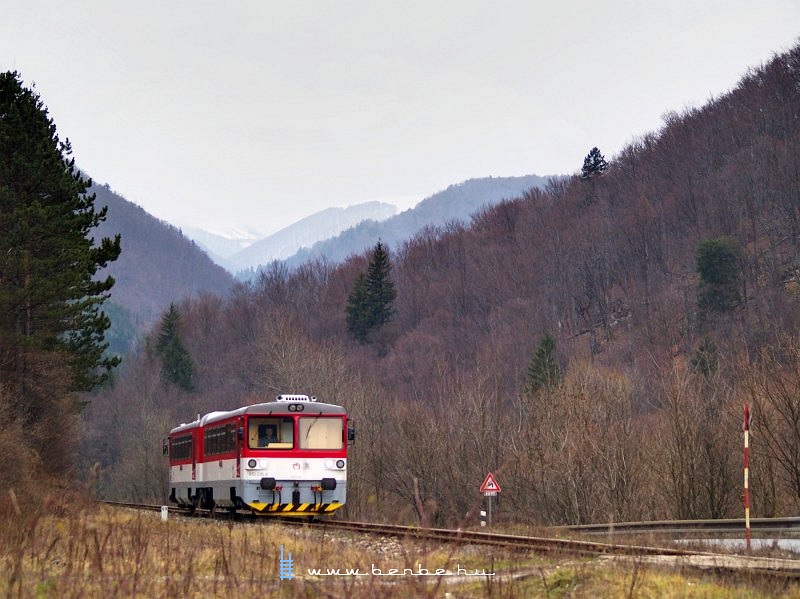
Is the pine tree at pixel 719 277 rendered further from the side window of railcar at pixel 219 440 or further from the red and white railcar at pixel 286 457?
the red and white railcar at pixel 286 457

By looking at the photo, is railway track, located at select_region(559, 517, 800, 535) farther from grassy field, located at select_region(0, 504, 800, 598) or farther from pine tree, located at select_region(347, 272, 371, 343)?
pine tree, located at select_region(347, 272, 371, 343)

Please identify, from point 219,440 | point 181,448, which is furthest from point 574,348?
point 219,440

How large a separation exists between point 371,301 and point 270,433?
7689 centimetres

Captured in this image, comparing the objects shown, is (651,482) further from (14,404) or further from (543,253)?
(543,253)

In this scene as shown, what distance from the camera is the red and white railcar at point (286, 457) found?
968 inches

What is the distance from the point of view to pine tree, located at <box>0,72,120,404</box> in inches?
1350

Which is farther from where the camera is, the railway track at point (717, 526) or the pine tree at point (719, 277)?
the pine tree at point (719, 277)

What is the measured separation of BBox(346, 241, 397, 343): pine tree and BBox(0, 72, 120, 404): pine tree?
61.6 metres

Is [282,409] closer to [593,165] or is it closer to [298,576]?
[298,576]

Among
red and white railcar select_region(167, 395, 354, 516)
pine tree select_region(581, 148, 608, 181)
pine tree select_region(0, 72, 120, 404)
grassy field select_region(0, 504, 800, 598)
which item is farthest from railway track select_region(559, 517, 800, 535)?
pine tree select_region(581, 148, 608, 181)

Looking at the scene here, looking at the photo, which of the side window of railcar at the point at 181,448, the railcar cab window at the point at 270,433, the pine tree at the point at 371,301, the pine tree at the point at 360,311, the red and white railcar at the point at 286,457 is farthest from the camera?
the pine tree at the point at 360,311

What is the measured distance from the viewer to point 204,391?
11056cm

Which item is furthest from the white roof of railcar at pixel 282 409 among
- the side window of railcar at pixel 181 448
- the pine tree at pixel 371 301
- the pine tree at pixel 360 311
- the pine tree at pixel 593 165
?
the pine tree at pixel 593 165

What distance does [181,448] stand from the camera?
32.5 m
